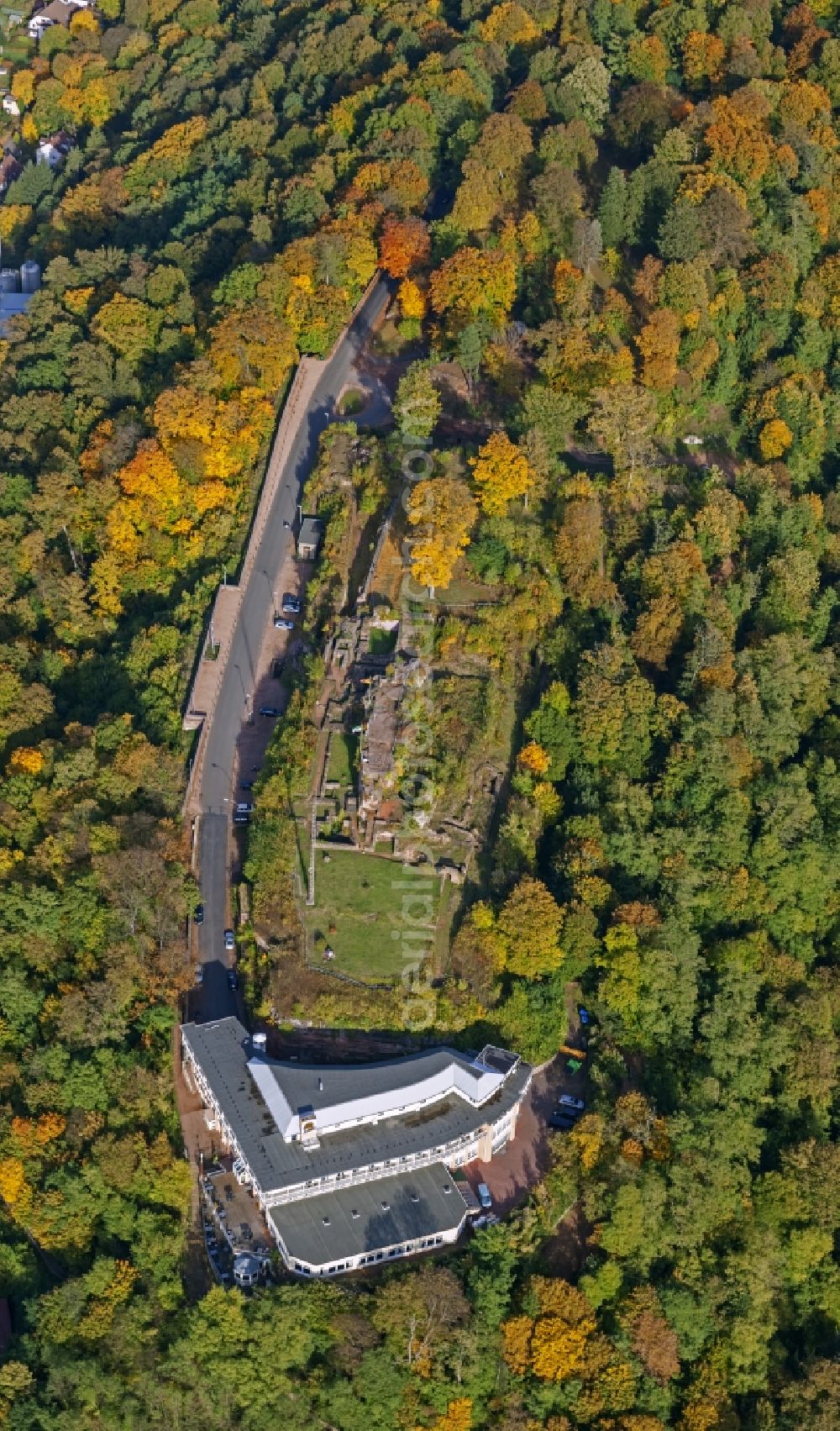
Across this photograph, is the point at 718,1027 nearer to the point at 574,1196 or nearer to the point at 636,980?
the point at 636,980

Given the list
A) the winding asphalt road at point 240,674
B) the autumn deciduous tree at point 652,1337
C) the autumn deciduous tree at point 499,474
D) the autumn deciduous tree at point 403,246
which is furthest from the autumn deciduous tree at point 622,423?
the autumn deciduous tree at point 652,1337

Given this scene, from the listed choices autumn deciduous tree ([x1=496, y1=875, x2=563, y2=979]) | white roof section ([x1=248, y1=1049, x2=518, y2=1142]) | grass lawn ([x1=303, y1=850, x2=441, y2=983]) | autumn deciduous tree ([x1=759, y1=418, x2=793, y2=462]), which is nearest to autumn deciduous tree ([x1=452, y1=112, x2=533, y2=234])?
autumn deciduous tree ([x1=759, y1=418, x2=793, y2=462])

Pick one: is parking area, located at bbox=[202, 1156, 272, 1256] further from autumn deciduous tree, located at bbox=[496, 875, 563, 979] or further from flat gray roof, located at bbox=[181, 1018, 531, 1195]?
autumn deciduous tree, located at bbox=[496, 875, 563, 979]

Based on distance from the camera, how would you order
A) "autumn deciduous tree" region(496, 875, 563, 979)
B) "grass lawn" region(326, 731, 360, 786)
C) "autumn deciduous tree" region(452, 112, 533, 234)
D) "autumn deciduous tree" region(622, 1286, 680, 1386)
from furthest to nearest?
"autumn deciduous tree" region(452, 112, 533, 234), "grass lawn" region(326, 731, 360, 786), "autumn deciduous tree" region(496, 875, 563, 979), "autumn deciduous tree" region(622, 1286, 680, 1386)

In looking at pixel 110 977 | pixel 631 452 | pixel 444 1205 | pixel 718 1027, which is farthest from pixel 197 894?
pixel 631 452

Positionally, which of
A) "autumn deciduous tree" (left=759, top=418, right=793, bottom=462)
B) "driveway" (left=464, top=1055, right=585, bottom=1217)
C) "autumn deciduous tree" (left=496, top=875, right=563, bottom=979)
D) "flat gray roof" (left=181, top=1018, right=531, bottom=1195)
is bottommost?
"driveway" (left=464, top=1055, right=585, bottom=1217)
